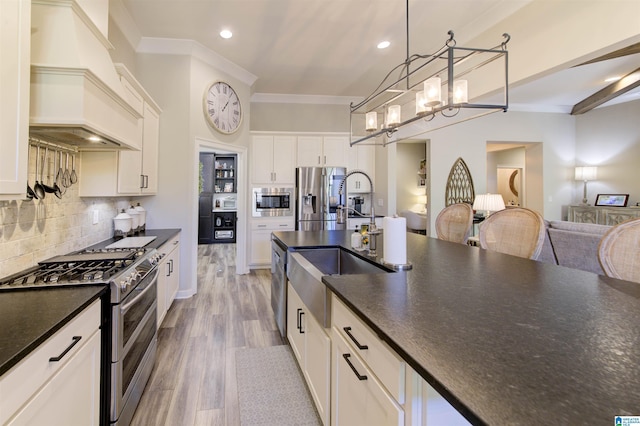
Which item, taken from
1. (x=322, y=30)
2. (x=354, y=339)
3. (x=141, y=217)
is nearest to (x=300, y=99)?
(x=322, y=30)

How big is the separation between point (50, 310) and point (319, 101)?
557cm

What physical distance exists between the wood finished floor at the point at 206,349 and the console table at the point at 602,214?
6670mm

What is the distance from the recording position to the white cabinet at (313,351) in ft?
4.91

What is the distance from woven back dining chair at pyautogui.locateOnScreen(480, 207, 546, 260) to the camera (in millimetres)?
2043

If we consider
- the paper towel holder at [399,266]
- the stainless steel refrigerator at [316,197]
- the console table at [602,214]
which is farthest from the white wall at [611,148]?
the paper towel holder at [399,266]

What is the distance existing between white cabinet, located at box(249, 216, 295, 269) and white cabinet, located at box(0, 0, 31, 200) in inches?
161

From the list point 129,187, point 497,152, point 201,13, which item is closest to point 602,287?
point 129,187

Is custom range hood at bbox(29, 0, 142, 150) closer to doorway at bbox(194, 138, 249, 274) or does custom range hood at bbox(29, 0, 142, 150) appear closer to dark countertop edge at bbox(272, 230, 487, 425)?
dark countertop edge at bbox(272, 230, 487, 425)

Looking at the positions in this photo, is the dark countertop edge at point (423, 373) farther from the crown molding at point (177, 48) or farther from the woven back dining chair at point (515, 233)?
the crown molding at point (177, 48)

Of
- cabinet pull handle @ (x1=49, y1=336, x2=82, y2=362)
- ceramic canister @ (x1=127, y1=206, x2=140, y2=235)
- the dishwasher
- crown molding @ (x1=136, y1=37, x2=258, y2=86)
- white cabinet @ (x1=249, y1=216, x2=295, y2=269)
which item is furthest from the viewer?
white cabinet @ (x1=249, y1=216, x2=295, y2=269)

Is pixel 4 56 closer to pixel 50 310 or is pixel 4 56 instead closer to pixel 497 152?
pixel 50 310

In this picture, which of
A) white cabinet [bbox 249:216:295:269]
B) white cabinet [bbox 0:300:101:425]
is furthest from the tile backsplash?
white cabinet [bbox 249:216:295:269]

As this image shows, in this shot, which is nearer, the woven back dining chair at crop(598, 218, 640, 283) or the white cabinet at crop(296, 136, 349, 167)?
the woven back dining chair at crop(598, 218, 640, 283)

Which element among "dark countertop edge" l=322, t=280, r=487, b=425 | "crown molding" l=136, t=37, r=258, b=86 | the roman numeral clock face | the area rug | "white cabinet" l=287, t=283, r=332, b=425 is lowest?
the area rug
